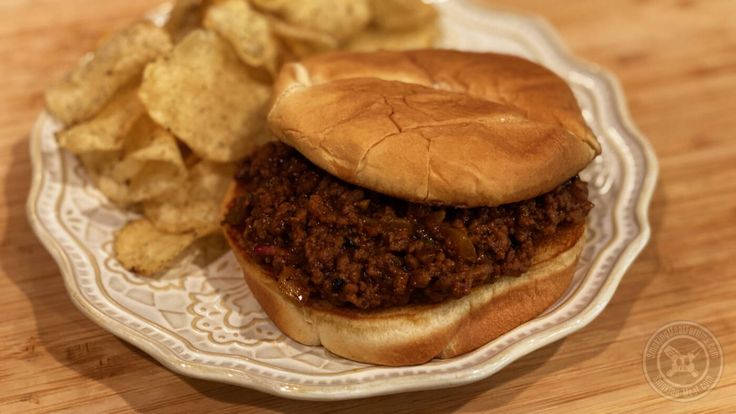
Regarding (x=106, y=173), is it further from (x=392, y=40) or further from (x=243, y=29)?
(x=392, y=40)

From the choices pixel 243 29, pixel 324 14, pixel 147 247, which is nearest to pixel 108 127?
pixel 147 247

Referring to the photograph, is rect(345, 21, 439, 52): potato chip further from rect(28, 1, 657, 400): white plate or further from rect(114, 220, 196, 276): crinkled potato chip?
rect(114, 220, 196, 276): crinkled potato chip

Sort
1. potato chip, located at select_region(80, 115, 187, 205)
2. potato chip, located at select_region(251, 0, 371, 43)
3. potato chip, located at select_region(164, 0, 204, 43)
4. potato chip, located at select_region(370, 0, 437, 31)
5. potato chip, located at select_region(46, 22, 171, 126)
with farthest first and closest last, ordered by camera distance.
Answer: potato chip, located at select_region(370, 0, 437, 31) → potato chip, located at select_region(251, 0, 371, 43) → potato chip, located at select_region(164, 0, 204, 43) → potato chip, located at select_region(46, 22, 171, 126) → potato chip, located at select_region(80, 115, 187, 205)

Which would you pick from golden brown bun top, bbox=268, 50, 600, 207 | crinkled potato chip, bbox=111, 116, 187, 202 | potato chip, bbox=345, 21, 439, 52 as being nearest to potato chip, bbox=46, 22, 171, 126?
crinkled potato chip, bbox=111, 116, 187, 202

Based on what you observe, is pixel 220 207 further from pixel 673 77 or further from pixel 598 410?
pixel 673 77

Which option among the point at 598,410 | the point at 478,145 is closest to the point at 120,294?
the point at 478,145

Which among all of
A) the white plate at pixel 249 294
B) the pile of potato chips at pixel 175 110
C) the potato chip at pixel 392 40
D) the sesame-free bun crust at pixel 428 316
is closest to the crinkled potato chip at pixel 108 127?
the pile of potato chips at pixel 175 110

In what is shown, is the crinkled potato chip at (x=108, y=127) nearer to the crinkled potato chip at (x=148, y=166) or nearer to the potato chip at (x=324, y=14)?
the crinkled potato chip at (x=148, y=166)
